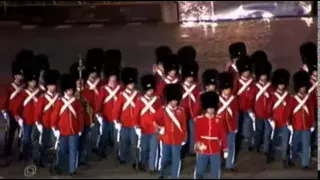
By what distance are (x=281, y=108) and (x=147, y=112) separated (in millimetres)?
1435

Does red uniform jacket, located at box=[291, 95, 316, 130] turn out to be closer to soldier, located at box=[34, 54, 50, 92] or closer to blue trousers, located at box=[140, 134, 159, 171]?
blue trousers, located at box=[140, 134, 159, 171]

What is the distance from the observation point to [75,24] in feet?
62.4

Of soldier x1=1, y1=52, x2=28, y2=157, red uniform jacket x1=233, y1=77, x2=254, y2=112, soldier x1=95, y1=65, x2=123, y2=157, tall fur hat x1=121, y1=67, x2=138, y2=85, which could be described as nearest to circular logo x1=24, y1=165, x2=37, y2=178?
soldier x1=1, y1=52, x2=28, y2=157

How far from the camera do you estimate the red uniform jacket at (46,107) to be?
9.22 m

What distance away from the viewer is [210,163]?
8.75m

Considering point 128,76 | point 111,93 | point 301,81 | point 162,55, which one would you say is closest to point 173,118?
point 128,76

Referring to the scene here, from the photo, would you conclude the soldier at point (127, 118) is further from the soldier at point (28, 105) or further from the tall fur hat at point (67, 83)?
the soldier at point (28, 105)

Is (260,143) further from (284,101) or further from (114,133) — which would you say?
(114,133)

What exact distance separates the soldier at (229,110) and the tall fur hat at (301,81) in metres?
0.66

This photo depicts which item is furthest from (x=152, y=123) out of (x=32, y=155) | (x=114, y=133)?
(x=32, y=155)

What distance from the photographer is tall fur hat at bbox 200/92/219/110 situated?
8.66 metres

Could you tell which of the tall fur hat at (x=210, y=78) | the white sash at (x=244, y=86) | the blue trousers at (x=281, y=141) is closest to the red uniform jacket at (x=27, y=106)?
the tall fur hat at (x=210, y=78)

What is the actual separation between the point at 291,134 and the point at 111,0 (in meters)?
10.3

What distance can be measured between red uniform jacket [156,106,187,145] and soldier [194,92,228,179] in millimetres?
197
